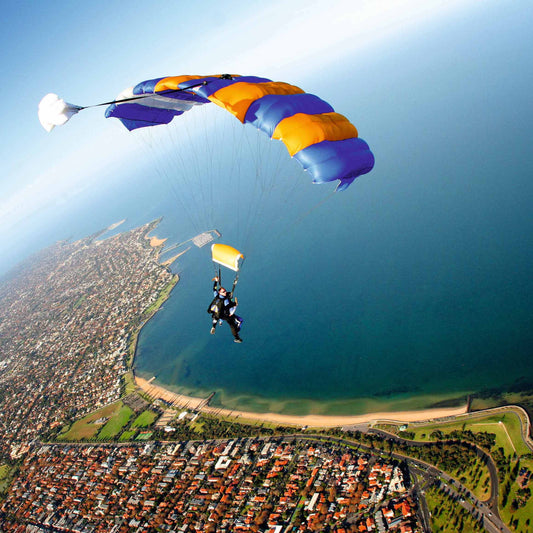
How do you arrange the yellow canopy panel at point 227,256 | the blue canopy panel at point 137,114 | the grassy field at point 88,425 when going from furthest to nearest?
1. the grassy field at point 88,425
2. the blue canopy panel at point 137,114
3. the yellow canopy panel at point 227,256

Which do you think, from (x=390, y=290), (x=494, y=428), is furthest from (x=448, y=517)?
(x=390, y=290)

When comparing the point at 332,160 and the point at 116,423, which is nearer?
the point at 332,160

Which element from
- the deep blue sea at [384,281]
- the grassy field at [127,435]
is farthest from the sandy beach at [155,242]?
the grassy field at [127,435]

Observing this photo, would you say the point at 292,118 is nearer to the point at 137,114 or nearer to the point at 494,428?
the point at 137,114

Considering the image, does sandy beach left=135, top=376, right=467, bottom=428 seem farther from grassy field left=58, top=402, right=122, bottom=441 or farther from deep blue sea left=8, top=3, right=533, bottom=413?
grassy field left=58, top=402, right=122, bottom=441

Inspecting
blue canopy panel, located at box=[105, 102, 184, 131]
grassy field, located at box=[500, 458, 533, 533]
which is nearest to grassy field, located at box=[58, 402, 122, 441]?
blue canopy panel, located at box=[105, 102, 184, 131]

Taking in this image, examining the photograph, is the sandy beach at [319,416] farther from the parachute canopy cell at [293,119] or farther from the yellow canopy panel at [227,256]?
the parachute canopy cell at [293,119]

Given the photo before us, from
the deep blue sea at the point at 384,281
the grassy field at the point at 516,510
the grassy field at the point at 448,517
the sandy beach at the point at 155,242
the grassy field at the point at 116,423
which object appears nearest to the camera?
the grassy field at the point at 516,510
